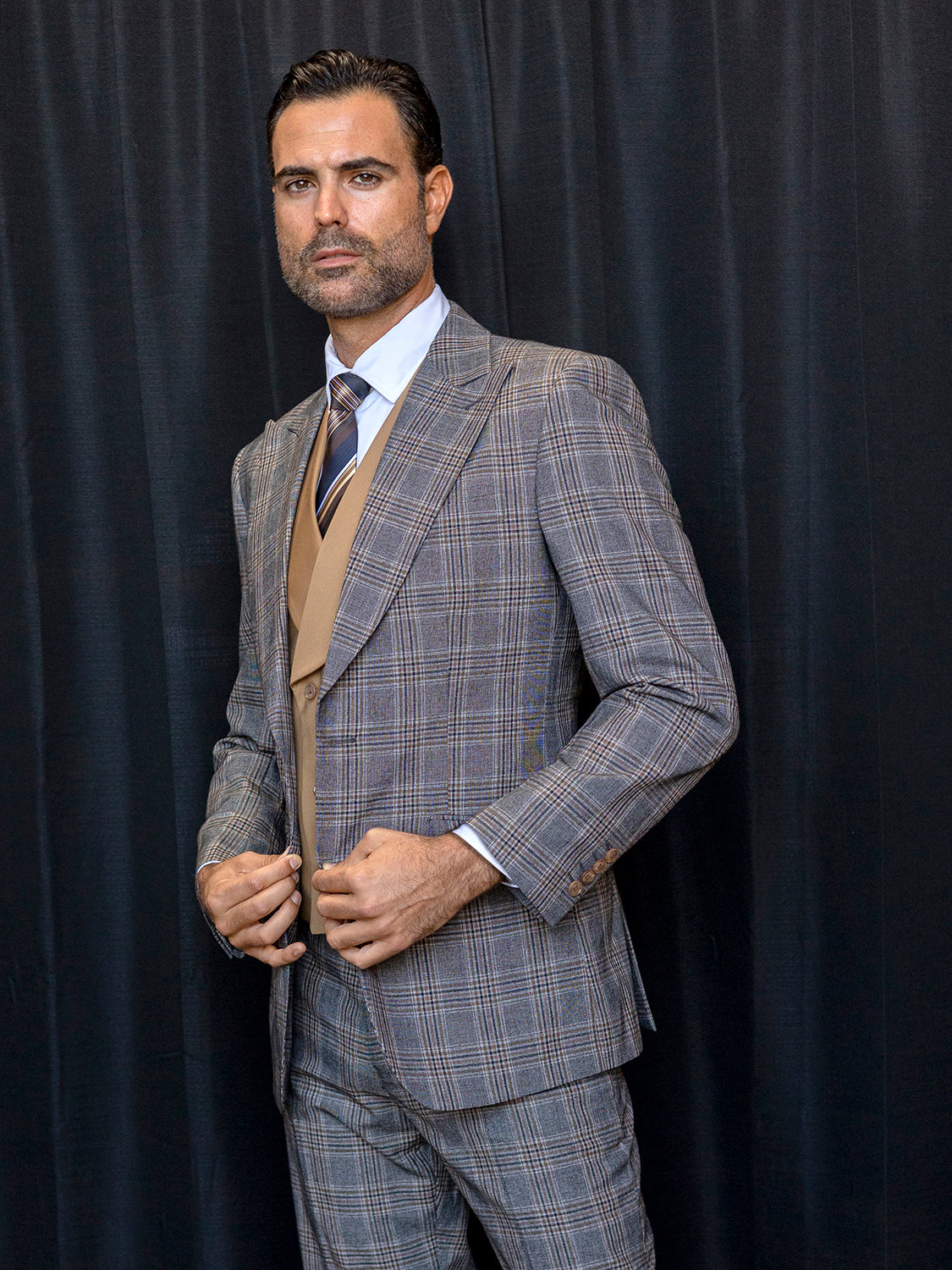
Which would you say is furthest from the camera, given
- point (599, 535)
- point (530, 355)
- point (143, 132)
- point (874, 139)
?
point (143, 132)

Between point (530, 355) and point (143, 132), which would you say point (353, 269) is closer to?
point (530, 355)

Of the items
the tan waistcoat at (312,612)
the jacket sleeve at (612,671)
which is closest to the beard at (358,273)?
the tan waistcoat at (312,612)

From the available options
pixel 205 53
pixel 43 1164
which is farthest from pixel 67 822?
A: pixel 205 53

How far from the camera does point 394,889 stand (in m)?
1.15

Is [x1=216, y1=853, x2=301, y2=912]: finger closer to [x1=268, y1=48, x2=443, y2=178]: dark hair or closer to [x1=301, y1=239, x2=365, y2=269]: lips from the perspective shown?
A: [x1=301, y1=239, x2=365, y2=269]: lips

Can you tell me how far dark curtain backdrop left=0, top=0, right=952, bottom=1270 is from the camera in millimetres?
1711

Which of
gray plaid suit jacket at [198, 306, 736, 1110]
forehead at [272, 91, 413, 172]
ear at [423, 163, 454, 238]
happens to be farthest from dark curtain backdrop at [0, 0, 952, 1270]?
gray plaid suit jacket at [198, 306, 736, 1110]

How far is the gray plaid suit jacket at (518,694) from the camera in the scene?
3.89 feet

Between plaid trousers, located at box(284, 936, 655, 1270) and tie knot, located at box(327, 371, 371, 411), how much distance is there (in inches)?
24.7

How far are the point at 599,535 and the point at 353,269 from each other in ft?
1.44

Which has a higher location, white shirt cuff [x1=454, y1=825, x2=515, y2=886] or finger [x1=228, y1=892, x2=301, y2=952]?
white shirt cuff [x1=454, y1=825, x2=515, y2=886]

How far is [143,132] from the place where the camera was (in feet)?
5.93

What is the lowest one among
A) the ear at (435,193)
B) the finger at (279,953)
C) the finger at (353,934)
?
the finger at (279,953)

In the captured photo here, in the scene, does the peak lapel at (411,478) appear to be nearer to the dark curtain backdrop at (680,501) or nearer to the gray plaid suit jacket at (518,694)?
the gray plaid suit jacket at (518,694)
